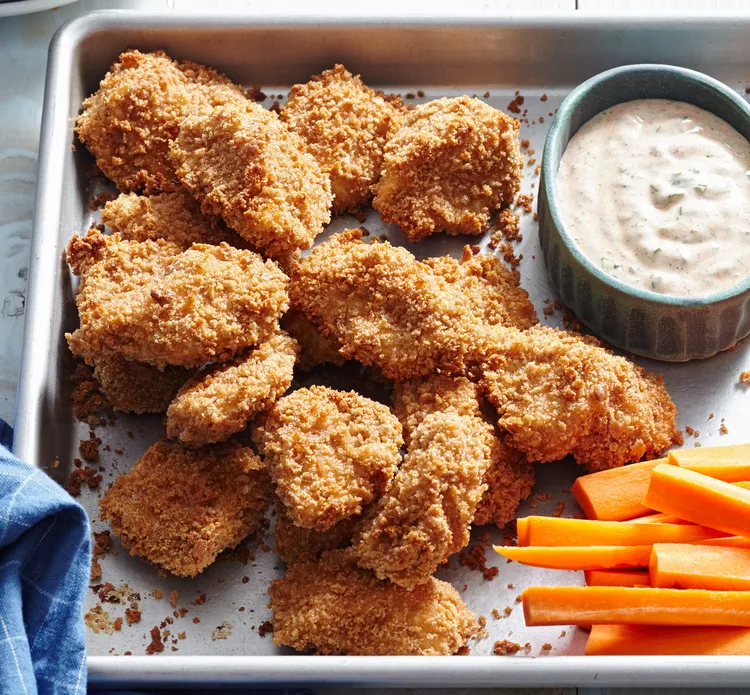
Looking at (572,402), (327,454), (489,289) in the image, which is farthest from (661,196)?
(327,454)

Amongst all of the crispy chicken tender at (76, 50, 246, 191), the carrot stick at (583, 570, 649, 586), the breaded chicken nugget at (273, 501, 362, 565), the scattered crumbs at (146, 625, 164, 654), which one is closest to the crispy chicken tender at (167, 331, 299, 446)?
the breaded chicken nugget at (273, 501, 362, 565)

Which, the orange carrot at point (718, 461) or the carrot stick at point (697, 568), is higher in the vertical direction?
the orange carrot at point (718, 461)

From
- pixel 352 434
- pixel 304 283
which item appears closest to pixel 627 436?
pixel 352 434

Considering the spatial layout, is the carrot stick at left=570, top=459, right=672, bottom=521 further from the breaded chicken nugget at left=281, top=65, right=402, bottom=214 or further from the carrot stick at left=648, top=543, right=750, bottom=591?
the breaded chicken nugget at left=281, top=65, right=402, bottom=214

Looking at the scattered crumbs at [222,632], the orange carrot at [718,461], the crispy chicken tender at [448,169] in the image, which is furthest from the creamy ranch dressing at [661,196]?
the scattered crumbs at [222,632]

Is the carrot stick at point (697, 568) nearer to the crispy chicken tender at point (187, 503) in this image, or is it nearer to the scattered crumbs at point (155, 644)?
the crispy chicken tender at point (187, 503)

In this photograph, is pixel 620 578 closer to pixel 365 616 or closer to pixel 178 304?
pixel 365 616
